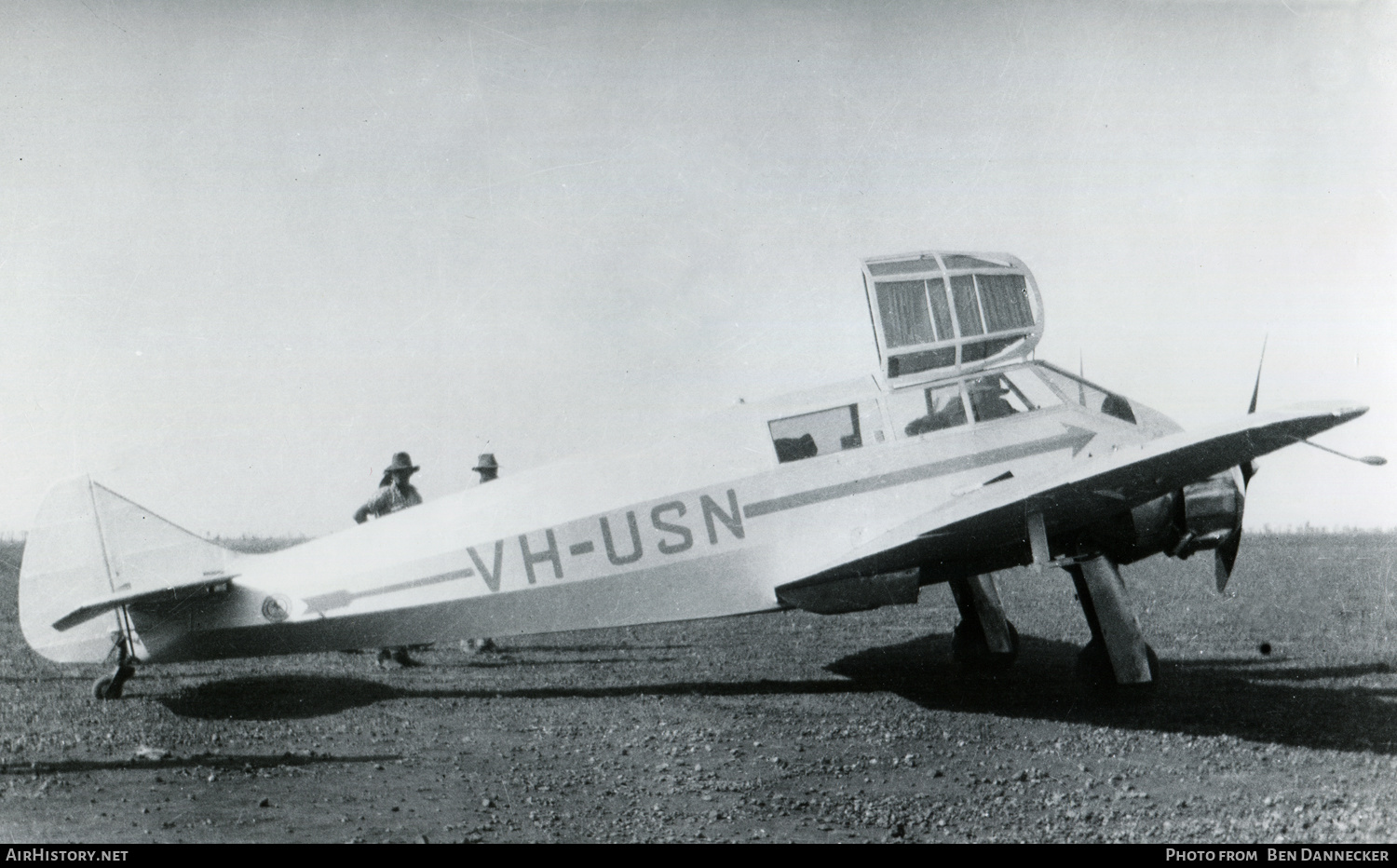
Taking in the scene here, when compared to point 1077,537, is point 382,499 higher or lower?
higher

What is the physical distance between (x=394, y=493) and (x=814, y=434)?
4958 mm

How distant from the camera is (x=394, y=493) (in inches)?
353

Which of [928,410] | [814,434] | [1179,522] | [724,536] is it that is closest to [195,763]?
[724,536]

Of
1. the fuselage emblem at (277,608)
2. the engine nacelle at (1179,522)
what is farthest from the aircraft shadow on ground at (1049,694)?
the engine nacelle at (1179,522)

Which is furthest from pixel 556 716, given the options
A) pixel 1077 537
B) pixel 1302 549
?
pixel 1302 549

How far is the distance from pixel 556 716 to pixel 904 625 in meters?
5.43

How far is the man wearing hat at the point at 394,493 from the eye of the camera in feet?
29.2

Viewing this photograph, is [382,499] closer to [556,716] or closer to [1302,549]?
[556,716]

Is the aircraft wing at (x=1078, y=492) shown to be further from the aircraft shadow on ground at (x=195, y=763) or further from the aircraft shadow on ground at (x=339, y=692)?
the aircraft shadow on ground at (x=195, y=763)

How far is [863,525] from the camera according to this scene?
19.4 feet

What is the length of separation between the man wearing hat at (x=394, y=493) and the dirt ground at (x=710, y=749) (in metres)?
1.51

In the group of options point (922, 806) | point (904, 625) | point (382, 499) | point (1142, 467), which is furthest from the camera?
point (904, 625)

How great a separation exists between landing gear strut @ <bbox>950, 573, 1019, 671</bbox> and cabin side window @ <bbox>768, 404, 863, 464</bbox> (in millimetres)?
1983

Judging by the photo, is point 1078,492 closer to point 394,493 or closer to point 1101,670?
point 1101,670
